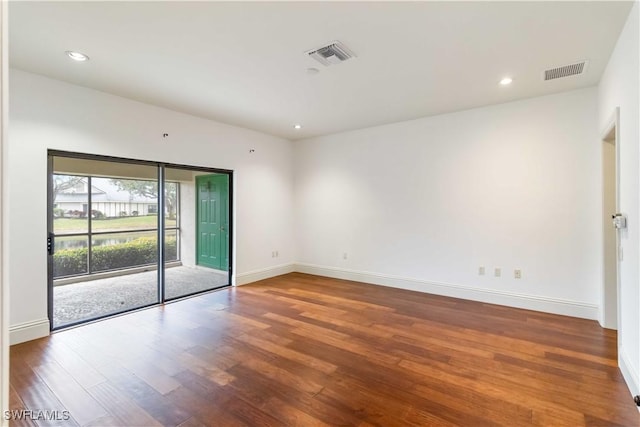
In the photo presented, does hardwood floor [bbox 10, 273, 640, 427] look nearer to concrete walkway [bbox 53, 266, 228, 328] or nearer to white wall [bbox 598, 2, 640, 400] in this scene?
white wall [bbox 598, 2, 640, 400]

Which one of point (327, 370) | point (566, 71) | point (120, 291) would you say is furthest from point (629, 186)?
point (120, 291)

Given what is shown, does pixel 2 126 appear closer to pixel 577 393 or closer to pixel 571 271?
pixel 577 393

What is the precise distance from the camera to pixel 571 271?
3682 mm

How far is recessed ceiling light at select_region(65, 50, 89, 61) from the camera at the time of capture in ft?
8.83

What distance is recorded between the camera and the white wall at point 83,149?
3039mm

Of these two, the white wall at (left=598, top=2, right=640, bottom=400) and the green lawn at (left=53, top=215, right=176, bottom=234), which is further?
the green lawn at (left=53, top=215, right=176, bottom=234)

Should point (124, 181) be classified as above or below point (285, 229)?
above

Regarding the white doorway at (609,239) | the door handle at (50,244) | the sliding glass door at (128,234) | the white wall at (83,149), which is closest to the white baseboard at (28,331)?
the white wall at (83,149)

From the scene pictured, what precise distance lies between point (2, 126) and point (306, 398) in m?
2.18

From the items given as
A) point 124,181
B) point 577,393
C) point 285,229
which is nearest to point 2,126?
point 577,393

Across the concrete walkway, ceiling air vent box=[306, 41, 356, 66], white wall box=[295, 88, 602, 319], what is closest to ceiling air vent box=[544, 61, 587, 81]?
white wall box=[295, 88, 602, 319]

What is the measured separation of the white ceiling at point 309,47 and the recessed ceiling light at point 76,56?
0.25 ft

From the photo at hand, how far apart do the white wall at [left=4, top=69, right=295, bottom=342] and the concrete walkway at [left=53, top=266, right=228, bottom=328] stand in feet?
1.70

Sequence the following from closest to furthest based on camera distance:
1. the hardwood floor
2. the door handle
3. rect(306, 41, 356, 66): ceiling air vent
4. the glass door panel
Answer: the hardwood floor < rect(306, 41, 356, 66): ceiling air vent < the door handle < the glass door panel
